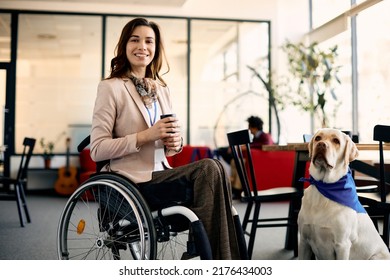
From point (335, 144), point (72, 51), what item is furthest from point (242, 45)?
point (335, 144)

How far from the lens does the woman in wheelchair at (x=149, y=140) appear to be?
4.63ft

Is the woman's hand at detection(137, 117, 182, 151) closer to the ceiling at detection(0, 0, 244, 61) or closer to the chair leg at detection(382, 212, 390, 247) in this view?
the chair leg at detection(382, 212, 390, 247)

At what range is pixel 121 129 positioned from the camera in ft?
5.17

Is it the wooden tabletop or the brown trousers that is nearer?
the brown trousers

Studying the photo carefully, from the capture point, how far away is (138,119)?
5.18 feet

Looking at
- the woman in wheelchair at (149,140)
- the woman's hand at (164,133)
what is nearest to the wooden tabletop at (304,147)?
the woman in wheelchair at (149,140)

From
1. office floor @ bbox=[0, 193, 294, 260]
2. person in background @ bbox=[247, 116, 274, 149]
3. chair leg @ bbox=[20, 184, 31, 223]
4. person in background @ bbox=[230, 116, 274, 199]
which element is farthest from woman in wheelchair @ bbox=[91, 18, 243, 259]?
person in background @ bbox=[230, 116, 274, 199]

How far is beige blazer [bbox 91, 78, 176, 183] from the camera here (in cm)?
151

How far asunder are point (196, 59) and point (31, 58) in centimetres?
226

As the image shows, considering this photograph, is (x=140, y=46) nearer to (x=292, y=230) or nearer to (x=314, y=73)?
(x=292, y=230)

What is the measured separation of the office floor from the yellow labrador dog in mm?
849

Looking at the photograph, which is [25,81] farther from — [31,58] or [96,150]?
[96,150]

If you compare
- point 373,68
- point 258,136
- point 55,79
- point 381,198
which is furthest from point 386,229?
point 55,79

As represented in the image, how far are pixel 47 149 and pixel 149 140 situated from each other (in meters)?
4.90
